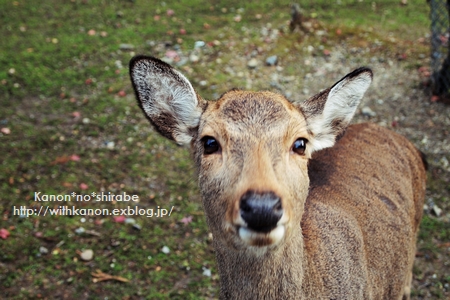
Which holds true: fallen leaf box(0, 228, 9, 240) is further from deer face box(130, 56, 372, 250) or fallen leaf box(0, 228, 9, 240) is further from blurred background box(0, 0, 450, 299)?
deer face box(130, 56, 372, 250)

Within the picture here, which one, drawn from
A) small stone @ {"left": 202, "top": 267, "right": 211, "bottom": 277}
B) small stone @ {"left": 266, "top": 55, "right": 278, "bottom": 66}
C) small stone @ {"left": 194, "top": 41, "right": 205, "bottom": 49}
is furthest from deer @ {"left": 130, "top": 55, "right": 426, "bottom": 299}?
small stone @ {"left": 194, "top": 41, "right": 205, "bottom": 49}

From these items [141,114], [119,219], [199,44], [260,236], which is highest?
[260,236]

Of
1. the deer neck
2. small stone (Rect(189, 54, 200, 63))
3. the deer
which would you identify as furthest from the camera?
small stone (Rect(189, 54, 200, 63))

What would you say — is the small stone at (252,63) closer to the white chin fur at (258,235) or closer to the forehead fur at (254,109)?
the forehead fur at (254,109)

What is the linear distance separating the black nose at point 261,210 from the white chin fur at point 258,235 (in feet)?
0.09

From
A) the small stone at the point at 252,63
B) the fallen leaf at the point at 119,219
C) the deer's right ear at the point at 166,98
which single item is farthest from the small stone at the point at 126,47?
the deer's right ear at the point at 166,98

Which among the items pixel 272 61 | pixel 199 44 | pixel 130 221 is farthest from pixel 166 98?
pixel 199 44

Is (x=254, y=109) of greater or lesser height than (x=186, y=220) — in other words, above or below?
above

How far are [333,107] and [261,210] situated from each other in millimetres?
1461

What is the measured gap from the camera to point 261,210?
2.28 meters

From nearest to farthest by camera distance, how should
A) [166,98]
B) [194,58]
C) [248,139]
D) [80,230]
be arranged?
1. [248,139]
2. [166,98]
3. [80,230]
4. [194,58]

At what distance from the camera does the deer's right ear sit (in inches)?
128

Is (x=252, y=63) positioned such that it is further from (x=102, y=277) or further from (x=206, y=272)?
(x=102, y=277)

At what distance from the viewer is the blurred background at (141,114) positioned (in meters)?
5.32
